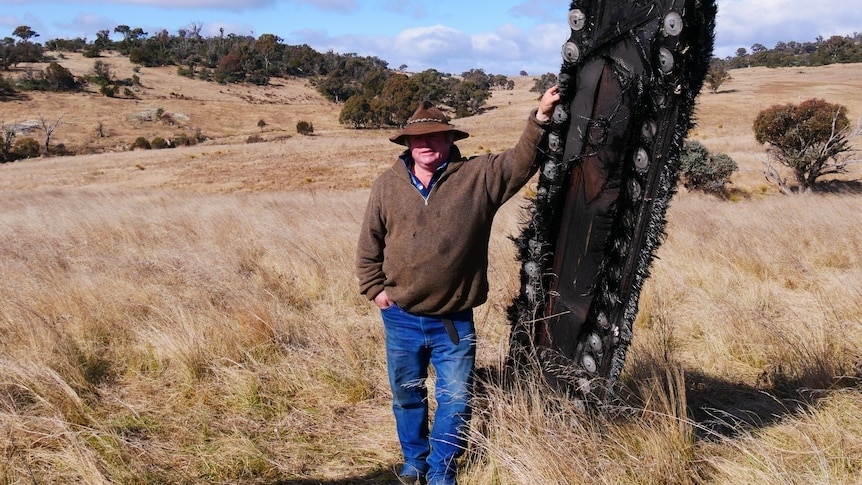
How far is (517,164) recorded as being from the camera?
2602 millimetres

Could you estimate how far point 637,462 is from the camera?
2486 mm

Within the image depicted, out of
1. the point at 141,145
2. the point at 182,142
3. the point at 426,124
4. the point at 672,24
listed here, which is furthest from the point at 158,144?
the point at 672,24

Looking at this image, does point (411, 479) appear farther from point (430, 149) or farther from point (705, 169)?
point (705, 169)

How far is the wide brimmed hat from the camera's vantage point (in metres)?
2.76

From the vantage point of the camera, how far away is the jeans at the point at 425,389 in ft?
9.50

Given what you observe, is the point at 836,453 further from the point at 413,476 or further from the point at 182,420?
the point at 182,420

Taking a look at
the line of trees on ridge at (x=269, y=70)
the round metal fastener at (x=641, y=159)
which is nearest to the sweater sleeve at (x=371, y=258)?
the round metal fastener at (x=641, y=159)

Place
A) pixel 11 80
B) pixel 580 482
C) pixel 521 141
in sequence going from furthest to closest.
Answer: pixel 11 80 → pixel 521 141 → pixel 580 482

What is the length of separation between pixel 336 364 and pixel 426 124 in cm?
188

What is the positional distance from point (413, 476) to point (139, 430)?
1.61m

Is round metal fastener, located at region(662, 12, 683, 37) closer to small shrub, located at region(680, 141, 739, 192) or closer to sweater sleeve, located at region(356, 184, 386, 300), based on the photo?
sweater sleeve, located at region(356, 184, 386, 300)

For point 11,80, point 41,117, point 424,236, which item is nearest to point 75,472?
point 424,236

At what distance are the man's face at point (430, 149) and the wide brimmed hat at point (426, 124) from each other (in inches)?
1.7

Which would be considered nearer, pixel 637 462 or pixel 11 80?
pixel 637 462
